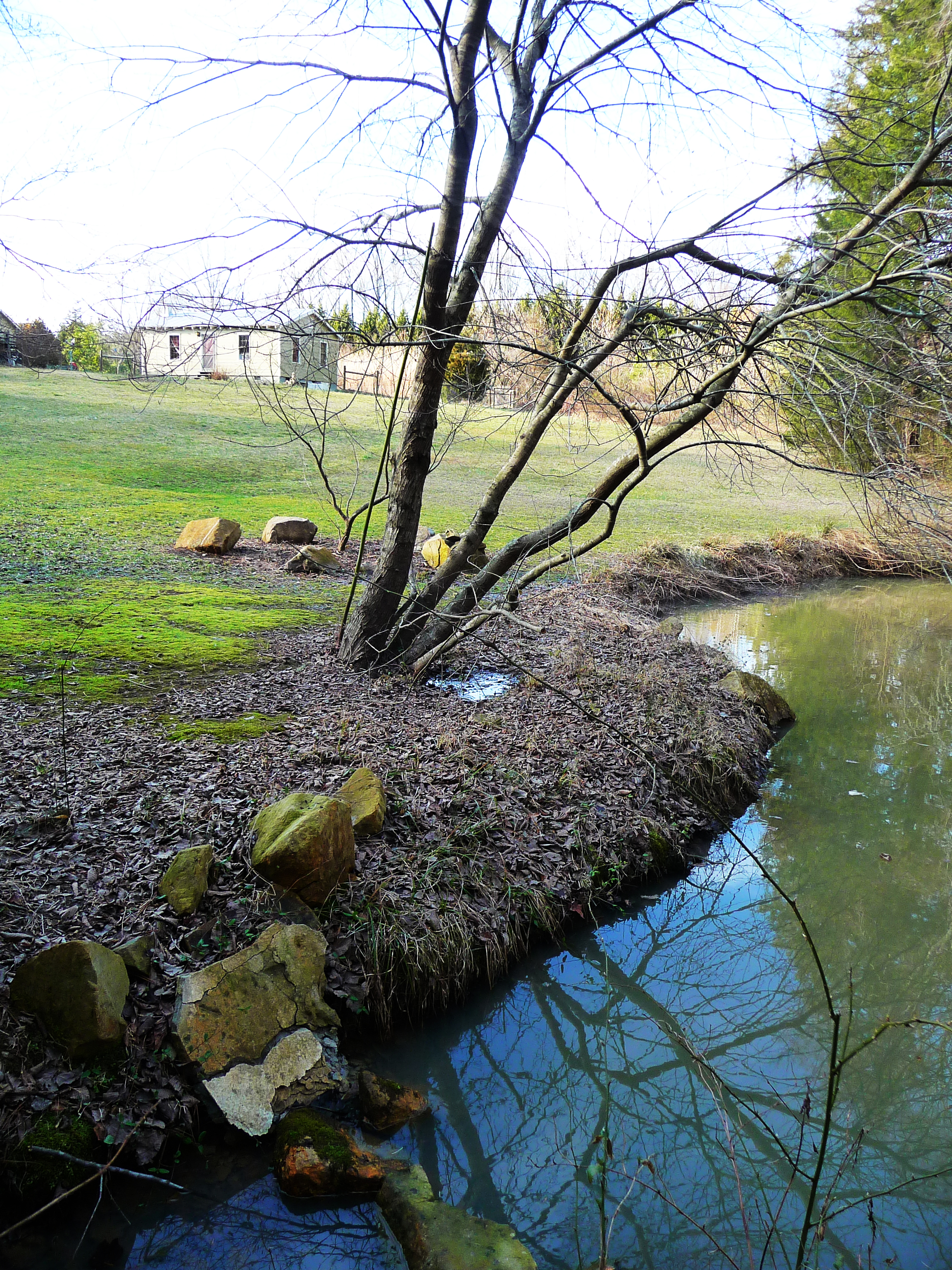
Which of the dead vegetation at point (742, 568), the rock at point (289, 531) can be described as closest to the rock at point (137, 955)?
the dead vegetation at point (742, 568)

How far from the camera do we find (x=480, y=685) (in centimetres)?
795

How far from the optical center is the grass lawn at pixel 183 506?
25.0 ft

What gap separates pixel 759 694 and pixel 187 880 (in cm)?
619

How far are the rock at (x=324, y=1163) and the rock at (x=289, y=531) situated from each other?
10.6 m

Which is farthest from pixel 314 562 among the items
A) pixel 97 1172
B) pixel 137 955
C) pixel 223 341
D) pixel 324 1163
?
pixel 97 1172

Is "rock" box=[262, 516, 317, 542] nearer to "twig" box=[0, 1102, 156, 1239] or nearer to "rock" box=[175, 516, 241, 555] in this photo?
"rock" box=[175, 516, 241, 555]

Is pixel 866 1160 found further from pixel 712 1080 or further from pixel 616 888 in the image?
pixel 616 888

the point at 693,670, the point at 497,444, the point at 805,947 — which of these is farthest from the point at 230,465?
the point at 805,947

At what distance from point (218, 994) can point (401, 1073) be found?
956mm

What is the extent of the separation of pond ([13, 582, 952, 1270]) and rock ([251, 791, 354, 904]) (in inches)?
33.1

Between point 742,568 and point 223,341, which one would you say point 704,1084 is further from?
point 742,568

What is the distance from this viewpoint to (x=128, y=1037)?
341cm

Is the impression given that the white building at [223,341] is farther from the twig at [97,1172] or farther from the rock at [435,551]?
the rock at [435,551]

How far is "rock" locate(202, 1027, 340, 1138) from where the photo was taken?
340cm
